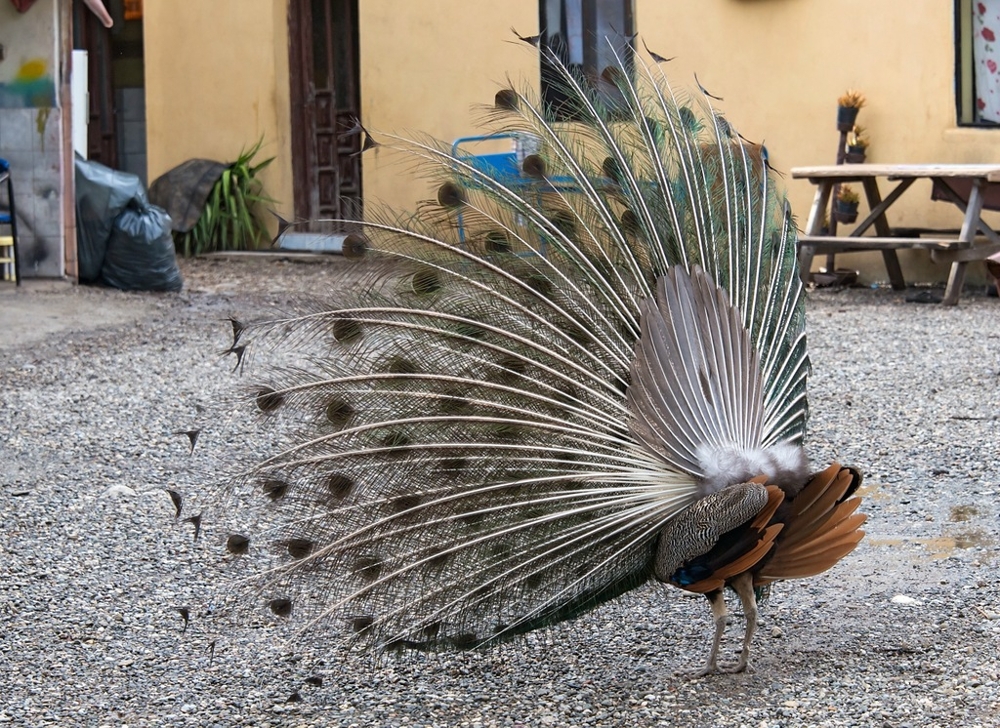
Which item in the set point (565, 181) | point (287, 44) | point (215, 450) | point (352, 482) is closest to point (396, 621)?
point (352, 482)

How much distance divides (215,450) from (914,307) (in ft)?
20.0

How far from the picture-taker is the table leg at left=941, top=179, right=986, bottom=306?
9.70 m

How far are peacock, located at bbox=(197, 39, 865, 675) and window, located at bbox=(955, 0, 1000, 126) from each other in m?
8.12

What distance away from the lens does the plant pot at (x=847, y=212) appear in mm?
11234

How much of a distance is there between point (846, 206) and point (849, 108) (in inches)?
32.4

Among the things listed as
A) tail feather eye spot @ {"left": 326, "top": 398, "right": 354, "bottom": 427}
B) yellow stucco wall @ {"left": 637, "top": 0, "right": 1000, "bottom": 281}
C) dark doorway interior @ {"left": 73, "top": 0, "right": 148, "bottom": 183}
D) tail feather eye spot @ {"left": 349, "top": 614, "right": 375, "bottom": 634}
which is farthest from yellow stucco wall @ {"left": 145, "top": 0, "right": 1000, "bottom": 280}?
tail feather eye spot @ {"left": 349, "top": 614, "right": 375, "bottom": 634}

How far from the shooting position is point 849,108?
435 inches

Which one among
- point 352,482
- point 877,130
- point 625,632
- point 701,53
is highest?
point 701,53

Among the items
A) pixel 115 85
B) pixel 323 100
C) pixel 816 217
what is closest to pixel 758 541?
pixel 816 217

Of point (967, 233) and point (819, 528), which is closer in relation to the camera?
point (819, 528)

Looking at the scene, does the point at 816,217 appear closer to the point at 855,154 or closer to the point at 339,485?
the point at 855,154

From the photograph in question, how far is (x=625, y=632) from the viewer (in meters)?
3.80

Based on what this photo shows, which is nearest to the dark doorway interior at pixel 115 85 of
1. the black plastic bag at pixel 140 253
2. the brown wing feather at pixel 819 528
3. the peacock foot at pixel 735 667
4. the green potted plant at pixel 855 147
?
the black plastic bag at pixel 140 253

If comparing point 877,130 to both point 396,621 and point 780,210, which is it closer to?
point 780,210
